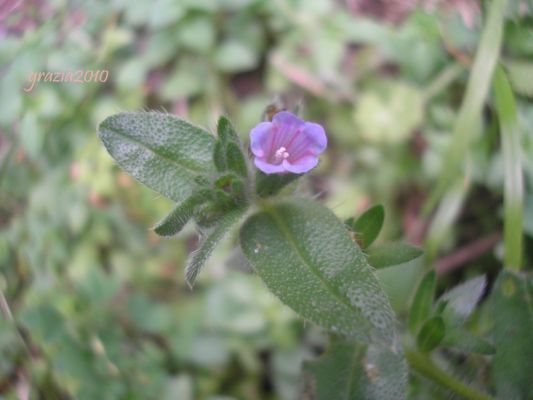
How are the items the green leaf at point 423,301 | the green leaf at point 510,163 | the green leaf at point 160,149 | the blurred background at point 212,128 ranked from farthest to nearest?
the blurred background at point 212,128 → the green leaf at point 510,163 → the green leaf at point 423,301 → the green leaf at point 160,149

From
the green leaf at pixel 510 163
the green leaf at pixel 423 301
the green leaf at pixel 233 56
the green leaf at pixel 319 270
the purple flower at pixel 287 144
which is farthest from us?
the green leaf at pixel 233 56

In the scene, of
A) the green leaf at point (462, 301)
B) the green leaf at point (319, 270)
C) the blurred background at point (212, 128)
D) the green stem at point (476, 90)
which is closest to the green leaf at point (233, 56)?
the blurred background at point (212, 128)

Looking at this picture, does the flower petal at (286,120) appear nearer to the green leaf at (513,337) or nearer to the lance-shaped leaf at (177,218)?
the lance-shaped leaf at (177,218)

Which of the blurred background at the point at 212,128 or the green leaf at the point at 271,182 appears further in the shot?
the blurred background at the point at 212,128

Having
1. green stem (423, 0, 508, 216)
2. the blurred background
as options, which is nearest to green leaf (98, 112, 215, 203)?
the blurred background

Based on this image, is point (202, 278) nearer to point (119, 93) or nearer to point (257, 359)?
point (257, 359)

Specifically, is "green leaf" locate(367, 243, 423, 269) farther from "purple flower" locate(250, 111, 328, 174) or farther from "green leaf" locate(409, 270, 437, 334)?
"purple flower" locate(250, 111, 328, 174)

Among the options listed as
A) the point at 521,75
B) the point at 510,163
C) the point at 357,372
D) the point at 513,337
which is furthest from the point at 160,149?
the point at 521,75

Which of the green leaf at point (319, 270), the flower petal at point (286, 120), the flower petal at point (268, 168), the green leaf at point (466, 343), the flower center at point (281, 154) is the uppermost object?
the flower petal at point (286, 120)
